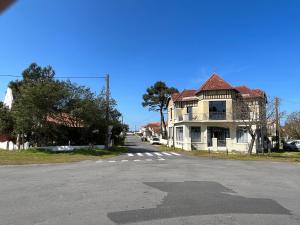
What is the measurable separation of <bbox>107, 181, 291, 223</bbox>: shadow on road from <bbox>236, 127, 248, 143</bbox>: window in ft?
105

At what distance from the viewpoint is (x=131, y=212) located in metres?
8.36

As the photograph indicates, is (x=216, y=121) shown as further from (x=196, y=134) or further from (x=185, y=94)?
(x=185, y=94)

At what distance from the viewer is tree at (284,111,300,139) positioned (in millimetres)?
61250

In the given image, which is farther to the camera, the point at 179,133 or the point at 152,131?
the point at 152,131

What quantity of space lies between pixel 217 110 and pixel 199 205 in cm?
3584

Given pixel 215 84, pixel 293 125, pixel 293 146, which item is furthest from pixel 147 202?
pixel 293 125

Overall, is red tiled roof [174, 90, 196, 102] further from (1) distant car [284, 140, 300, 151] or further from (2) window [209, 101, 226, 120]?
(1) distant car [284, 140, 300, 151]

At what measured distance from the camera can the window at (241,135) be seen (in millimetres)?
42906

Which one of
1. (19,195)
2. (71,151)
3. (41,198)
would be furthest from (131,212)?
(71,151)

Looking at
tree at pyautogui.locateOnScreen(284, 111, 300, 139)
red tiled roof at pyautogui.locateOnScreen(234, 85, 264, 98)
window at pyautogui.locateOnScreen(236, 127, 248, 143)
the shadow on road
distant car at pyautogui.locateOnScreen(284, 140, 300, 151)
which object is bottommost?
the shadow on road

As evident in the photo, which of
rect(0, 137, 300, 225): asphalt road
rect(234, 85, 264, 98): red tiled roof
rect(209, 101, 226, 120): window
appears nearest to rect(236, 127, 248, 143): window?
rect(209, 101, 226, 120): window

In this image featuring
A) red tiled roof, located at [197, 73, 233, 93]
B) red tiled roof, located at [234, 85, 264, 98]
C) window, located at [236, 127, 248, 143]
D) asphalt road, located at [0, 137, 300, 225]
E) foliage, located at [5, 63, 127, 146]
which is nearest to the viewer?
asphalt road, located at [0, 137, 300, 225]

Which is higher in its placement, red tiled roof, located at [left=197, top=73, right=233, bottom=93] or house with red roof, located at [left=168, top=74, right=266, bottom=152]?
red tiled roof, located at [left=197, top=73, right=233, bottom=93]

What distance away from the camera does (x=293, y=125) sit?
62.6m
